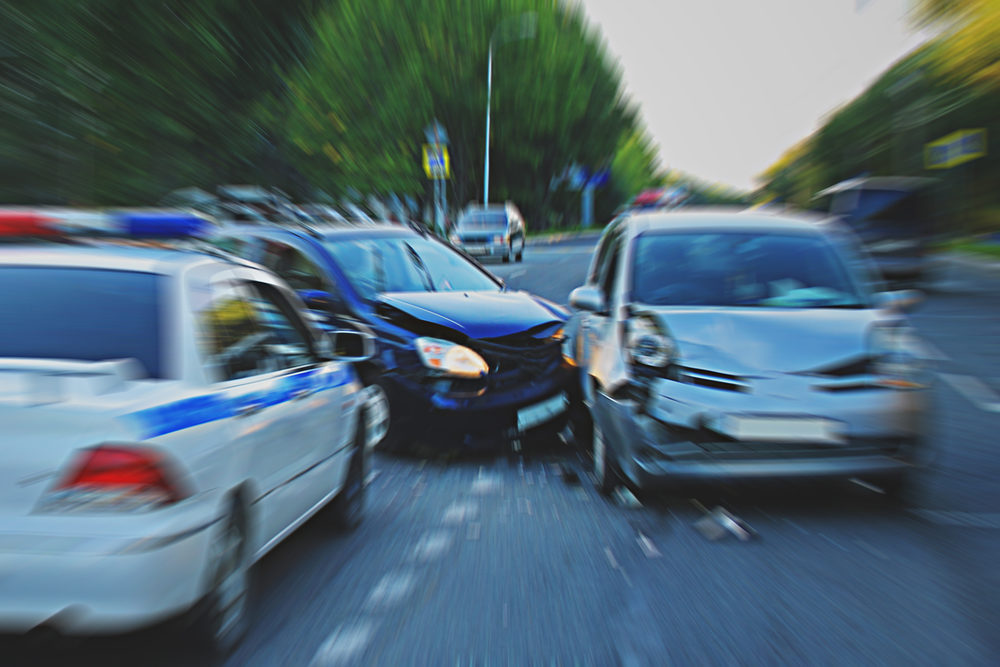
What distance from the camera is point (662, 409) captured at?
15.7 ft

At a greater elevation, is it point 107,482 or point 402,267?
Result: point 402,267

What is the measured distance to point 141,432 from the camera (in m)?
2.68

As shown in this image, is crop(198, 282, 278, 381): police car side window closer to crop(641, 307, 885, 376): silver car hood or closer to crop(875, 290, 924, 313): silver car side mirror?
crop(641, 307, 885, 376): silver car hood

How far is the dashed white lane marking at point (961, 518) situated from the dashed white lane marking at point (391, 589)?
8.76ft

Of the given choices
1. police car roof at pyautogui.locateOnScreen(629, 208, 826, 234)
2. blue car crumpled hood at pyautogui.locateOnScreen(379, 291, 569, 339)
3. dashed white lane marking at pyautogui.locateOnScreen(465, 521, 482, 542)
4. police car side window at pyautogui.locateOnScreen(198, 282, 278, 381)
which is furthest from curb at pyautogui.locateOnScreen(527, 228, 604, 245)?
police car side window at pyautogui.locateOnScreen(198, 282, 278, 381)

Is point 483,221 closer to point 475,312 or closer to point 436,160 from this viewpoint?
point 436,160

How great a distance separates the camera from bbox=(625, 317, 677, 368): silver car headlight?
196 inches

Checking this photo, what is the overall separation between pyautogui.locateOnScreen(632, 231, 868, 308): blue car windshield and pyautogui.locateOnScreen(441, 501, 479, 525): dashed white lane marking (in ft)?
5.34

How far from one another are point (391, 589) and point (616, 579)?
932 mm

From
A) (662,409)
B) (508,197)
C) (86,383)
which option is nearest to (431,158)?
(508,197)

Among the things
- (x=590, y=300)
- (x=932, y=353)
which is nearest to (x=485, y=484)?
(x=590, y=300)

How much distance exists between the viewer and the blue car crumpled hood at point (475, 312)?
6375 millimetres

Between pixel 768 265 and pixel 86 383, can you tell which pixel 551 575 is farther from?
pixel 768 265

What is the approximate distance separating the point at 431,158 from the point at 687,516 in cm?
2531
